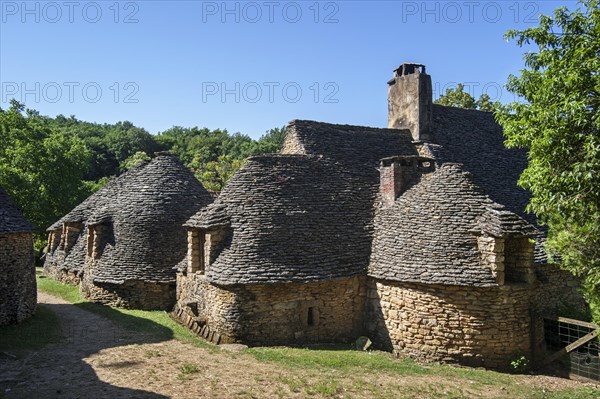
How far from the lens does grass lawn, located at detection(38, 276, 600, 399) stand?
10.1m

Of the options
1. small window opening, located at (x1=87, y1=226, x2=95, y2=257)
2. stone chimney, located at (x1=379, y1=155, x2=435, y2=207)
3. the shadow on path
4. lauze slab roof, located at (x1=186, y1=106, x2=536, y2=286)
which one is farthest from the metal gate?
small window opening, located at (x1=87, y1=226, x2=95, y2=257)

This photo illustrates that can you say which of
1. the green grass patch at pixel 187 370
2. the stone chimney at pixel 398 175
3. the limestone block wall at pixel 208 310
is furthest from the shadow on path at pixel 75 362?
the stone chimney at pixel 398 175

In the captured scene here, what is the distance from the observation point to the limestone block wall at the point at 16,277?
1444 cm

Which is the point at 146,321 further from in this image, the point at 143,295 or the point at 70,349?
the point at 70,349

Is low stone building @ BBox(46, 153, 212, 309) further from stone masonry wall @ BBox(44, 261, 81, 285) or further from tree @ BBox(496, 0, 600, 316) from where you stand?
tree @ BBox(496, 0, 600, 316)

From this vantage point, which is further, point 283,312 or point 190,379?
point 283,312

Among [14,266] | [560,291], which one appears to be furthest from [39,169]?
[560,291]

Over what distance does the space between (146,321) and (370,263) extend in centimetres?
891

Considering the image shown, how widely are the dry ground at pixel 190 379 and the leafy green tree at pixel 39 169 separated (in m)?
23.4

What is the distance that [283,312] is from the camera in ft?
44.1

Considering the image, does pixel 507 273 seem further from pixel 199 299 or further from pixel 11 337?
pixel 11 337

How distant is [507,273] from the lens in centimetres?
1320

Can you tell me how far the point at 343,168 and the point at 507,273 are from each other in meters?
7.30

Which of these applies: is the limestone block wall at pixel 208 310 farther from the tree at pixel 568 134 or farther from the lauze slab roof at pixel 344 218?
the tree at pixel 568 134
